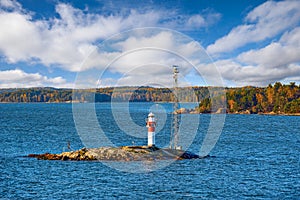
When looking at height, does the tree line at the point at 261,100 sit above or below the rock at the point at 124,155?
above

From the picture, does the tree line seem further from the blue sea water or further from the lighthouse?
the lighthouse

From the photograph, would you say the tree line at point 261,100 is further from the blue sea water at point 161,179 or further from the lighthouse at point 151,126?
the lighthouse at point 151,126

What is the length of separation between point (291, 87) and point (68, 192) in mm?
178103

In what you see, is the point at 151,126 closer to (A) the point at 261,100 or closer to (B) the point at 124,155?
(B) the point at 124,155

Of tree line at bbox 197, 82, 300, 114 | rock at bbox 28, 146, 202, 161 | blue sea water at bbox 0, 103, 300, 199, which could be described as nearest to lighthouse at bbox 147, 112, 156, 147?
rock at bbox 28, 146, 202, 161

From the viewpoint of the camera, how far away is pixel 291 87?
188375mm

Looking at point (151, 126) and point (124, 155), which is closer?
point (124, 155)

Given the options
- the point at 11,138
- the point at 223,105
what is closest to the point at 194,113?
the point at 223,105

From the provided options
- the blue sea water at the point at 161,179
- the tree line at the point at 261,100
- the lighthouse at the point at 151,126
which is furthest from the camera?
the tree line at the point at 261,100

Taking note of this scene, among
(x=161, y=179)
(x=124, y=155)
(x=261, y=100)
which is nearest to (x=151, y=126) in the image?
(x=124, y=155)

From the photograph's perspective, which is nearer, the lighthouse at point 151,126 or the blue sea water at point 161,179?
the blue sea water at point 161,179

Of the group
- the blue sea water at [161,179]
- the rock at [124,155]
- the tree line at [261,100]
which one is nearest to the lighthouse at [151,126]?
the rock at [124,155]

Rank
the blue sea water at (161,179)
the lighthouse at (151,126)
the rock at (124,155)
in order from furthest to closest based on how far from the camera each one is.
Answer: the lighthouse at (151,126) < the rock at (124,155) < the blue sea water at (161,179)

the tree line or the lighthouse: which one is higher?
the tree line
